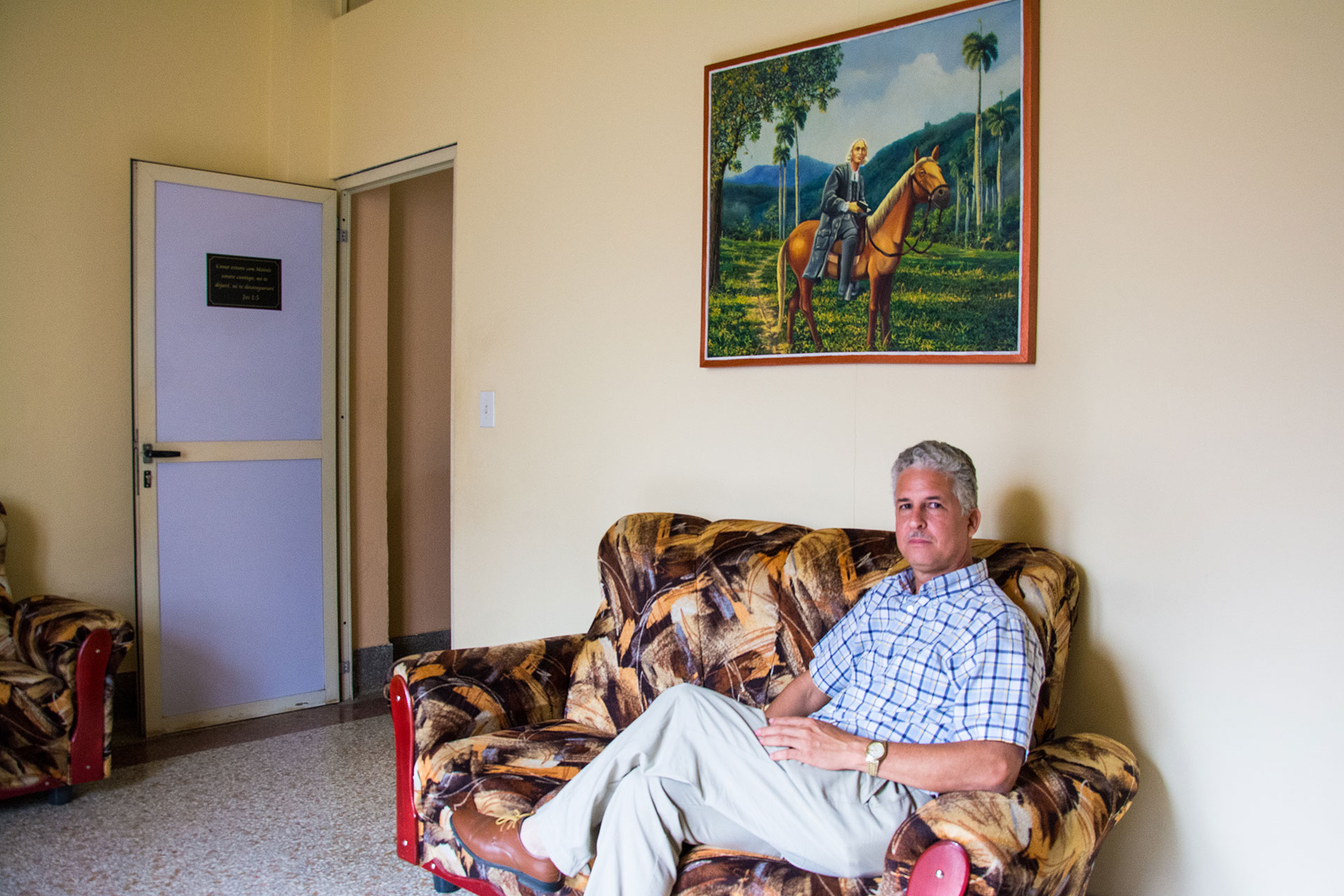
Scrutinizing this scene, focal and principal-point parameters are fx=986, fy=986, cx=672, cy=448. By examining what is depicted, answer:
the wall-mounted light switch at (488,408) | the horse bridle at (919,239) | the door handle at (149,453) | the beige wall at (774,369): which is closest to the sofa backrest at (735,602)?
the beige wall at (774,369)

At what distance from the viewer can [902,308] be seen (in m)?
2.41

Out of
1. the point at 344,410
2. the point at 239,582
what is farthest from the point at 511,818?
Answer: the point at 344,410

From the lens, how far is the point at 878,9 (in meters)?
2.49

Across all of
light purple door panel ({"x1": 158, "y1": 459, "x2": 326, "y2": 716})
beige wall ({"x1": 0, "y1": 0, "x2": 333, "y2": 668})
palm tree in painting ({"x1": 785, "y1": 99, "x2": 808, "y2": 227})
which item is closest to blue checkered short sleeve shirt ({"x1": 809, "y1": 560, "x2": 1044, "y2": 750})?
palm tree in painting ({"x1": 785, "y1": 99, "x2": 808, "y2": 227})

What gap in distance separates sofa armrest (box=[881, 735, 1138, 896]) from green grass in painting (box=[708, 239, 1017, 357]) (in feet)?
3.13

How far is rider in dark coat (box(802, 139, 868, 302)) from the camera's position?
8.15ft

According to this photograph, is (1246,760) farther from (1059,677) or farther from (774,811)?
(774,811)

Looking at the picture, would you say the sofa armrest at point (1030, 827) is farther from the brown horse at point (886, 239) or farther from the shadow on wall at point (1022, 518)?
the brown horse at point (886, 239)

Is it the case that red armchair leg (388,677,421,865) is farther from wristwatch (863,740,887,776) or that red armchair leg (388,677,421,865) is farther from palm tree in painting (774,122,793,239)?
palm tree in painting (774,122,793,239)

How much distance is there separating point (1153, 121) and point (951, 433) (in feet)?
2.58

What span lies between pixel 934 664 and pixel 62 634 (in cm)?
262

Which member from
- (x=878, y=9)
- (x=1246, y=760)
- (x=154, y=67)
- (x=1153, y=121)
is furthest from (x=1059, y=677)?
(x=154, y=67)

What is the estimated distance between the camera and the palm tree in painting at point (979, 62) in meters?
2.26

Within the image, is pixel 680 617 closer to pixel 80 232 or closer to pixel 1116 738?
pixel 1116 738
